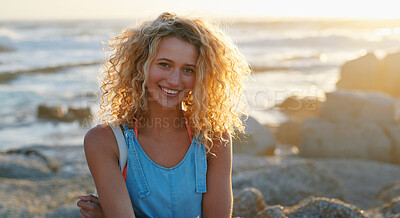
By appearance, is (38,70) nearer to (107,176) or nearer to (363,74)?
(363,74)

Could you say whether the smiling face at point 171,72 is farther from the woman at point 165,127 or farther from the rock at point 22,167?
the rock at point 22,167

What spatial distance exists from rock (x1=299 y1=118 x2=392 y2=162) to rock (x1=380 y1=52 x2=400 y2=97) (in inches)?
261

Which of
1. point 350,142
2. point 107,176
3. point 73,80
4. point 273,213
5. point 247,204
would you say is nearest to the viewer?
point 107,176

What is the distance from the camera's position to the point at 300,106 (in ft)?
39.0

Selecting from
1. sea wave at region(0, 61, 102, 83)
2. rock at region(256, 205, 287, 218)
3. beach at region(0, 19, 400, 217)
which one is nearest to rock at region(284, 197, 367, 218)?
beach at region(0, 19, 400, 217)

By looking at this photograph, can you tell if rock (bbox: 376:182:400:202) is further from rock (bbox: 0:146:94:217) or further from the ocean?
rock (bbox: 0:146:94:217)

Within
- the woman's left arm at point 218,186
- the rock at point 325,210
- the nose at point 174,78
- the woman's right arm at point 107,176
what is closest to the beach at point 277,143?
the rock at point 325,210

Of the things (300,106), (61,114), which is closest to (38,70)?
(61,114)

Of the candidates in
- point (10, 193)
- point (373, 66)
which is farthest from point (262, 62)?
point (10, 193)

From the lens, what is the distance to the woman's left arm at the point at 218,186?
2689 mm

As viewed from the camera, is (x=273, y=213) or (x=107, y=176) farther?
(x=273, y=213)

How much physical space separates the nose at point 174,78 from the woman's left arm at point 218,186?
1.59 feet

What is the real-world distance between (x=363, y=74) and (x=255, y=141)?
7992 millimetres

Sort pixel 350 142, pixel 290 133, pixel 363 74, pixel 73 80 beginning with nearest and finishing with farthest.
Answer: pixel 350 142
pixel 290 133
pixel 363 74
pixel 73 80
